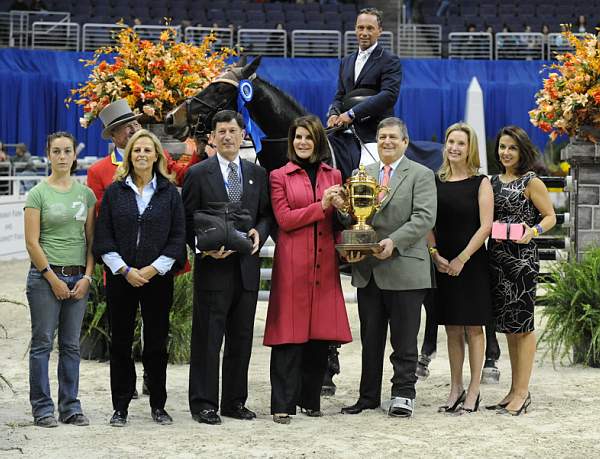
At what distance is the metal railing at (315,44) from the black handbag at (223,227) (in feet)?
60.6

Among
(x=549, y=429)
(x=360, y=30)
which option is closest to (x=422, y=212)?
(x=549, y=429)

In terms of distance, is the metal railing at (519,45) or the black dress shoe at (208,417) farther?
the metal railing at (519,45)

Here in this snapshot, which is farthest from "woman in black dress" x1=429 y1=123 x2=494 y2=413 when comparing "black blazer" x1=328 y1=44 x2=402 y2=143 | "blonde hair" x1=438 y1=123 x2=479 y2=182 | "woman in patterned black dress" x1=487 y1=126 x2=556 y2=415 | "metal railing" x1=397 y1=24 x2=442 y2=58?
"metal railing" x1=397 y1=24 x2=442 y2=58

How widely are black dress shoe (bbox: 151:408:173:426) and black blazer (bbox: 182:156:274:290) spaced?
727 millimetres

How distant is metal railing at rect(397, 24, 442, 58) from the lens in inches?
974

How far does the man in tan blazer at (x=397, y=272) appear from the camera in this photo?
5.84m

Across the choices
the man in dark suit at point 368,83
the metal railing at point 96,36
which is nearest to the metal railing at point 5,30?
the metal railing at point 96,36

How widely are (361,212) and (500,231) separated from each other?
0.89m

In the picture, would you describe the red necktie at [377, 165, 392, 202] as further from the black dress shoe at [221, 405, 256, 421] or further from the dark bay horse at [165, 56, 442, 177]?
the black dress shoe at [221, 405, 256, 421]

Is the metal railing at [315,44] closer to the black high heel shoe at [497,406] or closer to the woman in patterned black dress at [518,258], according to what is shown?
the woman in patterned black dress at [518,258]

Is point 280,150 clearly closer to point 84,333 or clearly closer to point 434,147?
point 434,147

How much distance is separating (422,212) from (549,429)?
137 cm

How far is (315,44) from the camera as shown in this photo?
24391mm

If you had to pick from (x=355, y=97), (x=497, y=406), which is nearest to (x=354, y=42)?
(x=355, y=97)
